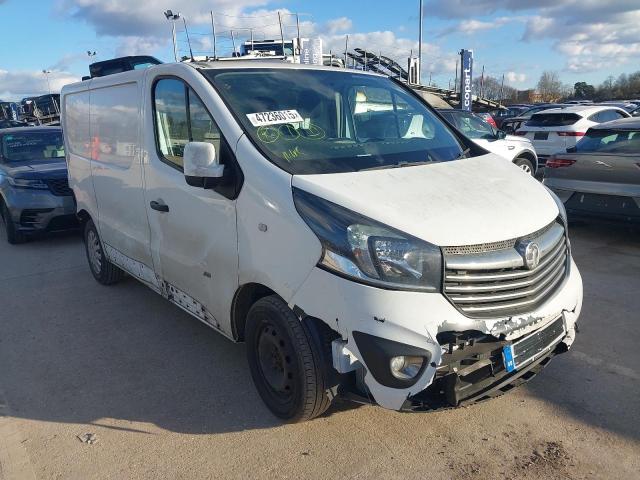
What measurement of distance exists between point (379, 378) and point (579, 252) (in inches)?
190

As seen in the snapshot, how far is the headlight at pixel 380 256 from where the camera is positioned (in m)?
2.50

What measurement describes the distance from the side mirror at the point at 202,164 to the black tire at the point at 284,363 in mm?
758

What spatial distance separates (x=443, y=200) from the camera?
9.32ft

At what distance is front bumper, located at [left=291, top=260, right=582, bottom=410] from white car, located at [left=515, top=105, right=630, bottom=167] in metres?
11.1

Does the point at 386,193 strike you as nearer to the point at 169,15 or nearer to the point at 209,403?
the point at 209,403

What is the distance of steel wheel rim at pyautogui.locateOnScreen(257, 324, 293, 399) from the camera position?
2.94 metres

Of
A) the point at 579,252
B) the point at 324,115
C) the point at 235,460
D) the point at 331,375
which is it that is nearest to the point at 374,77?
the point at 324,115

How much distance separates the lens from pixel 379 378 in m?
2.54

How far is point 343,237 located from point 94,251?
4307 millimetres

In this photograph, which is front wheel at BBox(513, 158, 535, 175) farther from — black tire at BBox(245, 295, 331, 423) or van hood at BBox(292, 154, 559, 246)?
black tire at BBox(245, 295, 331, 423)

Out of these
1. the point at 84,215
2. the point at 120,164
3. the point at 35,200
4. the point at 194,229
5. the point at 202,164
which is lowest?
the point at 35,200

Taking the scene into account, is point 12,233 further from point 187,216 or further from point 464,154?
point 464,154

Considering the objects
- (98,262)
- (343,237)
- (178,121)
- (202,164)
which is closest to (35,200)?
(98,262)

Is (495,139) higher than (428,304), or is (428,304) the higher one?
(495,139)
